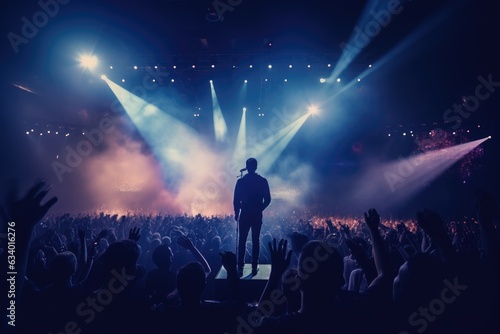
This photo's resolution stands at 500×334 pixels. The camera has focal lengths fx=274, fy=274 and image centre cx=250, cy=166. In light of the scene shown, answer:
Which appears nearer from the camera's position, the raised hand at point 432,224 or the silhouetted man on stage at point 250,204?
the raised hand at point 432,224

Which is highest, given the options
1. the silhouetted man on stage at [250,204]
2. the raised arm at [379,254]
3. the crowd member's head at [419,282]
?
the silhouetted man on stage at [250,204]

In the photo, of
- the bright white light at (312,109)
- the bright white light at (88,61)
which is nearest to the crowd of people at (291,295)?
the bright white light at (88,61)

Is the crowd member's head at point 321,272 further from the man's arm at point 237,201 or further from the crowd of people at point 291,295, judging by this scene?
the man's arm at point 237,201

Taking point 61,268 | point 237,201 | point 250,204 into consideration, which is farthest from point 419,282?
point 237,201

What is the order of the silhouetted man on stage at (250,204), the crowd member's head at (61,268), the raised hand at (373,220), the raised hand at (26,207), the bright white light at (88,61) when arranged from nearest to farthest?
→ the raised hand at (26,207)
the crowd member's head at (61,268)
the raised hand at (373,220)
the silhouetted man on stage at (250,204)
the bright white light at (88,61)

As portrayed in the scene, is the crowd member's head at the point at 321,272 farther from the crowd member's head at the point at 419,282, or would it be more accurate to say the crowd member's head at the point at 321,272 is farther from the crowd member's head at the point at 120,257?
the crowd member's head at the point at 120,257

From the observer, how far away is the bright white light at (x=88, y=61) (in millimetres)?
13116

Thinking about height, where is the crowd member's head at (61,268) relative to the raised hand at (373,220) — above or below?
below

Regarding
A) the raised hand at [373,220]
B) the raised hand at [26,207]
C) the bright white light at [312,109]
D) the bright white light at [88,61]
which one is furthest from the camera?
the bright white light at [312,109]

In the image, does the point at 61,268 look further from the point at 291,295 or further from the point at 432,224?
the point at 432,224

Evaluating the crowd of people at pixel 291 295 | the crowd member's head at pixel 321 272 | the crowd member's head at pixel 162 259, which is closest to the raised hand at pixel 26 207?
the crowd of people at pixel 291 295

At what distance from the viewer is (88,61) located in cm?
1340

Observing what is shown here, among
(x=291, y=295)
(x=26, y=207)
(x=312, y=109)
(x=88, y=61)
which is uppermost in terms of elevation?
(x=312, y=109)

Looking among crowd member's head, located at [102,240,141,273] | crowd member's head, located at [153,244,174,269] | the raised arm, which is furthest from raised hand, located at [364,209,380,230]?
crowd member's head, located at [153,244,174,269]
